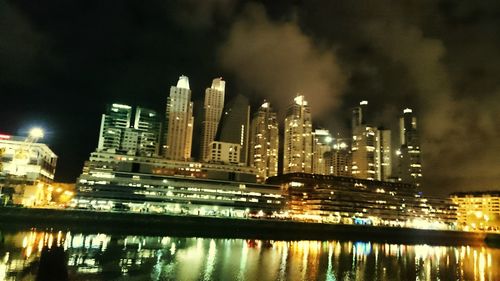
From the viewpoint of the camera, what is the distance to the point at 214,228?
10562cm

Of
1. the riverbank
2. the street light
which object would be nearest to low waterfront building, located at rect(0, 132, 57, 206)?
the street light

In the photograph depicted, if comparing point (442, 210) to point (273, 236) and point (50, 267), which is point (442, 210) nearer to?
point (273, 236)

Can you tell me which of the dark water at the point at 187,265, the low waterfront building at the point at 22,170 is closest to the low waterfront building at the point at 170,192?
the low waterfront building at the point at 22,170

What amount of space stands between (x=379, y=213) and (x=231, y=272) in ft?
477

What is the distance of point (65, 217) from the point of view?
9138cm

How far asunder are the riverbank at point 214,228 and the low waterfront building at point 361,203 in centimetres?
3496

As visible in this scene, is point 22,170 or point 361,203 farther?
point 361,203

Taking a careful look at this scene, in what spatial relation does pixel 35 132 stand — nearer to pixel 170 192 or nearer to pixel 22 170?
pixel 22 170

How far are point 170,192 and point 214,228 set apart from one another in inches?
1334

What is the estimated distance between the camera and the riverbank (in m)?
87.3

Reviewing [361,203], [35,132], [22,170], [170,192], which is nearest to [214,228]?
[170,192]

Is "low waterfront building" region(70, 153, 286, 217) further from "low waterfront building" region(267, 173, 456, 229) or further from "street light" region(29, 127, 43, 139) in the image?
"street light" region(29, 127, 43, 139)

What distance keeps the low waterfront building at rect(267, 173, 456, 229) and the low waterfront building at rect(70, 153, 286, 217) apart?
19195 mm

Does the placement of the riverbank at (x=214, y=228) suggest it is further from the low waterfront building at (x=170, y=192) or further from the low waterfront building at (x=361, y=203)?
the low waterfront building at (x=361, y=203)
